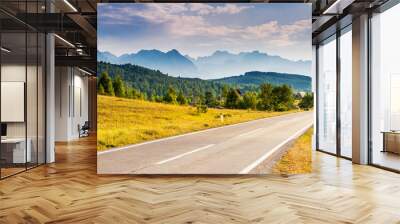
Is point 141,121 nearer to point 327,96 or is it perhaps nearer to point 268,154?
point 268,154

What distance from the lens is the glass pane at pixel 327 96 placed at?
9977 millimetres

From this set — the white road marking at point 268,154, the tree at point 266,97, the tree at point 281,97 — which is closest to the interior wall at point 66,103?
the tree at point 266,97

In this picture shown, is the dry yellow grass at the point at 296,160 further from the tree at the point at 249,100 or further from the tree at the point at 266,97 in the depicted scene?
the tree at the point at 249,100

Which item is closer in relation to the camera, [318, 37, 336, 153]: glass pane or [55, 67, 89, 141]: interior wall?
[318, 37, 336, 153]: glass pane

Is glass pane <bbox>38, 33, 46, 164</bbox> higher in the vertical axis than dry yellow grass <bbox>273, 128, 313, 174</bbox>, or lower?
higher

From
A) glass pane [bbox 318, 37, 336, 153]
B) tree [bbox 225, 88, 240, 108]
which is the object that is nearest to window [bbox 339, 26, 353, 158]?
glass pane [bbox 318, 37, 336, 153]

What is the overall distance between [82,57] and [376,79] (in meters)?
9.10

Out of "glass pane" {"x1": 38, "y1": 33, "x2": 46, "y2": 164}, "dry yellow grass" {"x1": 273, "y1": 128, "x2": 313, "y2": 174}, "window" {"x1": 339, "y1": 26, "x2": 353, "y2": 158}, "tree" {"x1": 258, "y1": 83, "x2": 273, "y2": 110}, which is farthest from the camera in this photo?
"window" {"x1": 339, "y1": 26, "x2": 353, "y2": 158}

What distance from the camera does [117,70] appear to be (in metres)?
6.88

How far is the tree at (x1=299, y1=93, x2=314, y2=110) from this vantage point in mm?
7116

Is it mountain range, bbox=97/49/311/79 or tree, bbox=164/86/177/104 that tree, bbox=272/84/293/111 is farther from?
tree, bbox=164/86/177/104

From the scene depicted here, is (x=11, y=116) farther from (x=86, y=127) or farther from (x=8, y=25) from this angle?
(x=86, y=127)

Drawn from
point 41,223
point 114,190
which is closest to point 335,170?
point 114,190

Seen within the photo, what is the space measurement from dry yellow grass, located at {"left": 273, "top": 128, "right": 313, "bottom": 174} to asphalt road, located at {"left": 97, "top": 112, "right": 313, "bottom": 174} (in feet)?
0.61
